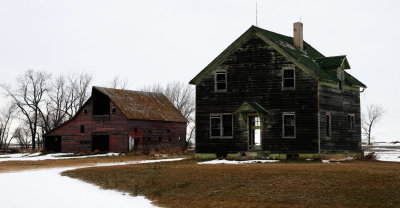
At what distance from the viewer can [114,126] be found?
57.8 m

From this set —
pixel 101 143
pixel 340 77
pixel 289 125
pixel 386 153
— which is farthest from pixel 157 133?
pixel 289 125

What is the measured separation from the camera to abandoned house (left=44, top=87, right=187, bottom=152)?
189ft

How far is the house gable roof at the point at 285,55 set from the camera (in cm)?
3710

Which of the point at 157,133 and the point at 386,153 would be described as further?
the point at 157,133

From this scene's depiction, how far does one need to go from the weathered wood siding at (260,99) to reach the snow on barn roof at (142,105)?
62.7 feet

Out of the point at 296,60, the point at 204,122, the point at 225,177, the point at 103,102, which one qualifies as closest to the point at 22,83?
the point at 103,102

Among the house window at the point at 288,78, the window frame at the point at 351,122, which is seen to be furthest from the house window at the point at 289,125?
the window frame at the point at 351,122

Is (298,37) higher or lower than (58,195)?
higher

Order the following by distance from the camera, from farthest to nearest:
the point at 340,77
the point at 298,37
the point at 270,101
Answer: the point at 298,37
the point at 340,77
the point at 270,101

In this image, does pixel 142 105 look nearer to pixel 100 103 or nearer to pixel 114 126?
pixel 100 103

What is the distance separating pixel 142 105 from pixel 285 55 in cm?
2849

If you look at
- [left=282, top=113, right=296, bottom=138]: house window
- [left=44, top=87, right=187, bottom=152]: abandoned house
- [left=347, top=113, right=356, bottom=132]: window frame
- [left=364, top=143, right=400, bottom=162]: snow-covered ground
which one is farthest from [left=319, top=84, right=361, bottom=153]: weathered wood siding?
[left=44, top=87, right=187, bottom=152]: abandoned house

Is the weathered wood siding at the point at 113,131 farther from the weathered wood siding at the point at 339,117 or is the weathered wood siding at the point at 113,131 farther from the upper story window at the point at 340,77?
the upper story window at the point at 340,77

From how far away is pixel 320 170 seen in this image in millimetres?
25109
